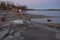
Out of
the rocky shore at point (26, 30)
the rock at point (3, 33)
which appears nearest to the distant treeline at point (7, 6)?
the rocky shore at point (26, 30)

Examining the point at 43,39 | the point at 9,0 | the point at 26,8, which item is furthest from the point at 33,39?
the point at 9,0

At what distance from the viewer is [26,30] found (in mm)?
2066

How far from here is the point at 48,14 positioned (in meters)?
2.11

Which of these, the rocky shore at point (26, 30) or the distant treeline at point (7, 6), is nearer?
the rocky shore at point (26, 30)

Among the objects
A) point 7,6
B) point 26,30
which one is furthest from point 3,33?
point 7,6

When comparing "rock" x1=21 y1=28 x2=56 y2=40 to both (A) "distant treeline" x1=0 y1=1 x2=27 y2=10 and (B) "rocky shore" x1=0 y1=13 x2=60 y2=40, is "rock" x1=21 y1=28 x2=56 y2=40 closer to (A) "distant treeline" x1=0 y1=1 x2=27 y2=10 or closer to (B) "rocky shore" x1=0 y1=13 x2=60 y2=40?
(B) "rocky shore" x1=0 y1=13 x2=60 y2=40

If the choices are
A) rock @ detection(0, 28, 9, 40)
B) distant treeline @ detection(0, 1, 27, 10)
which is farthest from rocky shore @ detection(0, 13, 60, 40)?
distant treeline @ detection(0, 1, 27, 10)

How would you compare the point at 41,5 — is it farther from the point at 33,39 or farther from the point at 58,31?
the point at 33,39

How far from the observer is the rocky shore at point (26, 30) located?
1.88 meters

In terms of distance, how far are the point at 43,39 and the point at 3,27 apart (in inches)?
32.3

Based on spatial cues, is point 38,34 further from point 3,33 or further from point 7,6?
point 7,6

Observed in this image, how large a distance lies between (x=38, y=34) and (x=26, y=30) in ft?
0.80

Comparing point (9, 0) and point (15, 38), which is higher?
point (9, 0)

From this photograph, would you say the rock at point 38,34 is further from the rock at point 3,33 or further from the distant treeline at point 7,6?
the distant treeline at point 7,6
